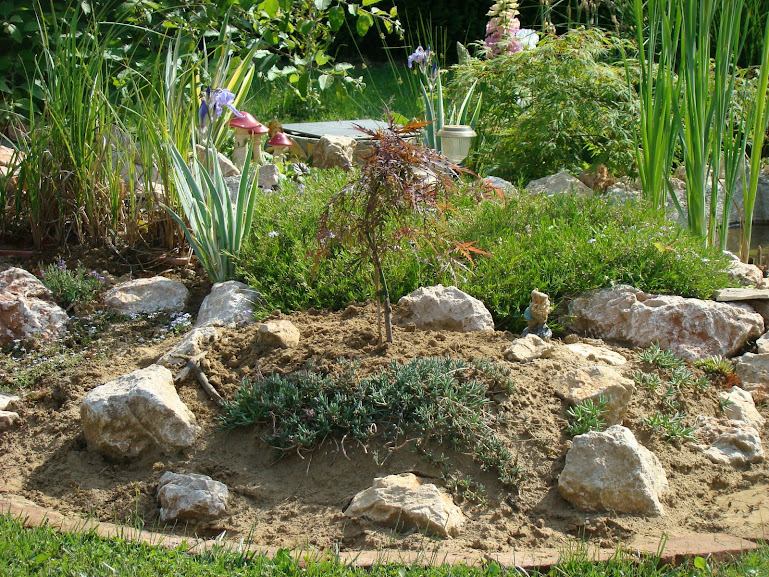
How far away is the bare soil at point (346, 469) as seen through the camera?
2.99m

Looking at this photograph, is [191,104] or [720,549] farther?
[191,104]

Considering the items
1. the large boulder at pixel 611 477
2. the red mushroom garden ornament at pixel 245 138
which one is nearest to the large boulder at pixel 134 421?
the large boulder at pixel 611 477

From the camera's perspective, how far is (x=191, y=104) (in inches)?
223

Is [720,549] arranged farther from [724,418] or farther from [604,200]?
[604,200]

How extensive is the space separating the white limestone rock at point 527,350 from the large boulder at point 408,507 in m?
0.92

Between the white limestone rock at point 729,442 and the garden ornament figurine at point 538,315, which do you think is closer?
the white limestone rock at point 729,442

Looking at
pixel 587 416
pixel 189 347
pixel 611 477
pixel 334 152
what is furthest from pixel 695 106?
pixel 334 152

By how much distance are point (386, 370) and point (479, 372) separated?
0.41 m

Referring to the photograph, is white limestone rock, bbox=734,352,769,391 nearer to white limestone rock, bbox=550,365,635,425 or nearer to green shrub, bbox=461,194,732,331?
green shrub, bbox=461,194,732,331

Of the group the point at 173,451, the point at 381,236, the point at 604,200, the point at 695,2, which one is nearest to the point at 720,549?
the point at 381,236

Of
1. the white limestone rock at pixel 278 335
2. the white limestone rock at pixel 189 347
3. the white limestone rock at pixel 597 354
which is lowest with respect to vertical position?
the white limestone rock at pixel 597 354

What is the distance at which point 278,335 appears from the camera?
388cm

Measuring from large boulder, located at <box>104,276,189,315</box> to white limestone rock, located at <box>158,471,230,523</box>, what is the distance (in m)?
1.91

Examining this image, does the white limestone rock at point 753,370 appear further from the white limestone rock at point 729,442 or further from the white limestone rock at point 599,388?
the white limestone rock at point 599,388
